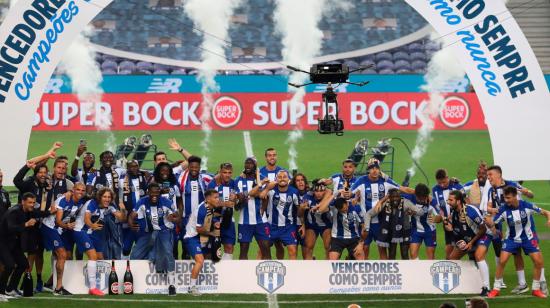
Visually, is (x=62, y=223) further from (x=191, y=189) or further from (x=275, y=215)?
(x=275, y=215)

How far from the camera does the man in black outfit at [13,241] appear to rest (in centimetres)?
1612

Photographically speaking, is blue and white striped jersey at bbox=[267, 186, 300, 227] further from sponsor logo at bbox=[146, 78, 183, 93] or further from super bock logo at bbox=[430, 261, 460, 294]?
sponsor logo at bbox=[146, 78, 183, 93]

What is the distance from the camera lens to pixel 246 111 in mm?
38312

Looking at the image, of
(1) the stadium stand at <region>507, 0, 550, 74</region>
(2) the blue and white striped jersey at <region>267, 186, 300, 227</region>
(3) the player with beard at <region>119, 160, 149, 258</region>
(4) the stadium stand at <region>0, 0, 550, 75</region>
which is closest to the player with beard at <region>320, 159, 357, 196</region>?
(2) the blue and white striped jersey at <region>267, 186, 300, 227</region>

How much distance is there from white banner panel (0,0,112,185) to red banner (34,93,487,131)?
61.9 ft

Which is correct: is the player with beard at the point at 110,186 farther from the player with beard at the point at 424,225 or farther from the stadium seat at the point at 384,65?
the stadium seat at the point at 384,65

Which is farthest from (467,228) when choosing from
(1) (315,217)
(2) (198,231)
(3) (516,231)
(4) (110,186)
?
(4) (110,186)

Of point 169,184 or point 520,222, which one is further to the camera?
point 169,184

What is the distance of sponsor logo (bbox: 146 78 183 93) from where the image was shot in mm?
38594

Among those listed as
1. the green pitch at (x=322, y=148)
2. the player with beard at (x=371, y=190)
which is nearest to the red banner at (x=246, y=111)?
the green pitch at (x=322, y=148)

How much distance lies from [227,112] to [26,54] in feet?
65.5

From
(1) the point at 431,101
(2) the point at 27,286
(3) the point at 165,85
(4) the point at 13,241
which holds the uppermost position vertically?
(3) the point at 165,85

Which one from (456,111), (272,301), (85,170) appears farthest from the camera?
(456,111)

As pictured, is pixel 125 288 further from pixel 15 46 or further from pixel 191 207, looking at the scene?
pixel 15 46
